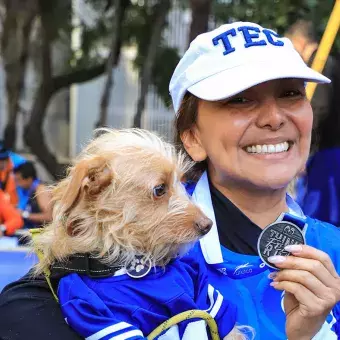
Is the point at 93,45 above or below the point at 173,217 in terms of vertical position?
below

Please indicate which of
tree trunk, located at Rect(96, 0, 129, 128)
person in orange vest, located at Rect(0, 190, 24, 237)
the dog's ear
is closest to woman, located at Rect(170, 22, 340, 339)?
the dog's ear

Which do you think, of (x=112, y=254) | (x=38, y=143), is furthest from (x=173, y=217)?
(x=38, y=143)

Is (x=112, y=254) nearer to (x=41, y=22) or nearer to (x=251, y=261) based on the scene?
(x=251, y=261)

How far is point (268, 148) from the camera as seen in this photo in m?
1.73

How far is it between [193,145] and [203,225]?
30 centimetres

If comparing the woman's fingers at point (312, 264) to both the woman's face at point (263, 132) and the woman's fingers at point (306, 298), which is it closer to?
the woman's fingers at point (306, 298)

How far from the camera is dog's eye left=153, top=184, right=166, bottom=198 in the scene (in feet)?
5.77

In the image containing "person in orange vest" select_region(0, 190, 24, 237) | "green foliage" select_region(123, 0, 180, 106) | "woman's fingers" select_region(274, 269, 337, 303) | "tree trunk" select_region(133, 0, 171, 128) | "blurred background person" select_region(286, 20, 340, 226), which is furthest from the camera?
"green foliage" select_region(123, 0, 180, 106)

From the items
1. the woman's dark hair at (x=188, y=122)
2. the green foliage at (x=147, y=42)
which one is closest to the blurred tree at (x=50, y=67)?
the green foliage at (x=147, y=42)

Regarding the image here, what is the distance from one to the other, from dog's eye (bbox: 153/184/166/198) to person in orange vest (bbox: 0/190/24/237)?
5311 millimetres

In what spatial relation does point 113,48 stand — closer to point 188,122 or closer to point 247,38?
point 188,122

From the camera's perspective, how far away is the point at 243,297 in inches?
69.0

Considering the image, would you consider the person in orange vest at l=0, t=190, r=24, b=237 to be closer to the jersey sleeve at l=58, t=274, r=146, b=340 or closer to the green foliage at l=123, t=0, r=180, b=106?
the jersey sleeve at l=58, t=274, r=146, b=340

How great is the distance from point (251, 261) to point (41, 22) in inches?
527
